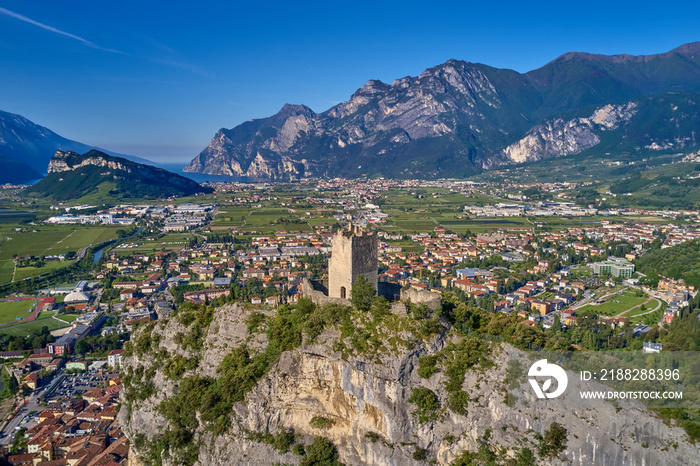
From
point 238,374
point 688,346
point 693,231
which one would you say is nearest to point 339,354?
point 238,374

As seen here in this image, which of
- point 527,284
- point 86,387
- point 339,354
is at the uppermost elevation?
point 339,354

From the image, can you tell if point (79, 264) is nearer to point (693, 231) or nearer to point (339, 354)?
point (339, 354)

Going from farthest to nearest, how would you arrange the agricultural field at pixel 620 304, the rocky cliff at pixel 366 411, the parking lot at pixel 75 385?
the agricultural field at pixel 620 304
the parking lot at pixel 75 385
the rocky cliff at pixel 366 411

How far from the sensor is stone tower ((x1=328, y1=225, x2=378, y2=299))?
28516 mm

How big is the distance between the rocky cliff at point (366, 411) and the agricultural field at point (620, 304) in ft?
127

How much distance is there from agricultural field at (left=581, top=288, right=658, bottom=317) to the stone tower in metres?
38.9

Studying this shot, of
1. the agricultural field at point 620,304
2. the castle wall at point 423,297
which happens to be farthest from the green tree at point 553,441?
the agricultural field at point 620,304

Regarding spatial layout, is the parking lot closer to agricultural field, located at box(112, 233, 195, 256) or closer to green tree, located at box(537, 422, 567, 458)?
green tree, located at box(537, 422, 567, 458)

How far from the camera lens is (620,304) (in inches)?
2388

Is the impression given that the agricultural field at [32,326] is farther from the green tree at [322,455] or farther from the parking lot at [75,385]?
the green tree at [322,455]

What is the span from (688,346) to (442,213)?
112 m

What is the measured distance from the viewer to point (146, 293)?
72125 millimetres
